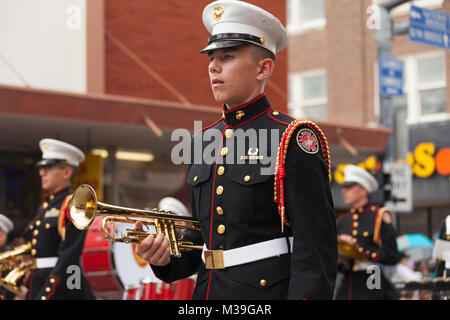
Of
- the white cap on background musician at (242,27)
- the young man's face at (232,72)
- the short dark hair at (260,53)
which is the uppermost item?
the white cap on background musician at (242,27)

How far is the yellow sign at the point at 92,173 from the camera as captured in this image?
13.9m

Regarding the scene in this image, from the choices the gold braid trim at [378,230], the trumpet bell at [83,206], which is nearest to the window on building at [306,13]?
the gold braid trim at [378,230]

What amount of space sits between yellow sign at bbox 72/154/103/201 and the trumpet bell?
10.4m

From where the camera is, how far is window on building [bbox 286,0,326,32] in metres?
25.7

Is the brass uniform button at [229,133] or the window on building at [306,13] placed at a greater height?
the window on building at [306,13]

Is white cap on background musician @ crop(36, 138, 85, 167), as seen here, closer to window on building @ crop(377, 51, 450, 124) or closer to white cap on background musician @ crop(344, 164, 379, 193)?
white cap on background musician @ crop(344, 164, 379, 193)

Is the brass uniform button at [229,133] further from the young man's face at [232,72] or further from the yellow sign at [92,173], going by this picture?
the yellow sign at [92,173]

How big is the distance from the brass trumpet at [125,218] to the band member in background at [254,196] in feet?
0.30

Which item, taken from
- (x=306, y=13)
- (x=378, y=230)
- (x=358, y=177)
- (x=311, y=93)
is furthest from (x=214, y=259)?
(x=306, y=13)

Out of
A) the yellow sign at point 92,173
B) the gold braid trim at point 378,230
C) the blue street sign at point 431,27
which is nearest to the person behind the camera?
the gold braid trim at point 378,230

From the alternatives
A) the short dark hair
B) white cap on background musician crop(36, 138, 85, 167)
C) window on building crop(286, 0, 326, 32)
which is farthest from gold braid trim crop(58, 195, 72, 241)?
window on building crop(286, 0, 326, 32)

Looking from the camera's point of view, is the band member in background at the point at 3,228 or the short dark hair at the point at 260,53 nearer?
the short dark hair at the point at 260,53
